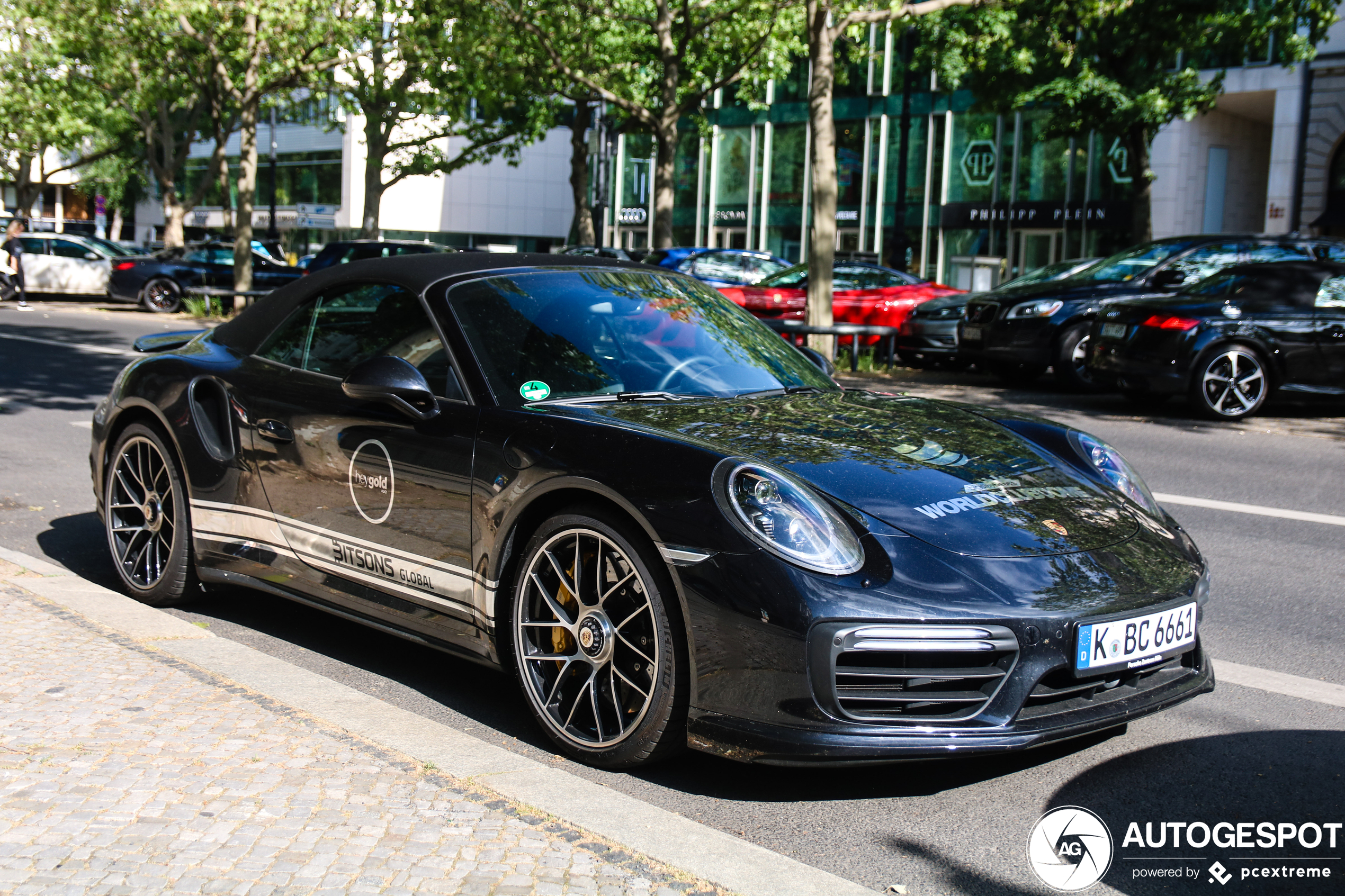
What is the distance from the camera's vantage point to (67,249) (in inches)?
1167

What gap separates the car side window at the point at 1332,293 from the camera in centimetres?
1167

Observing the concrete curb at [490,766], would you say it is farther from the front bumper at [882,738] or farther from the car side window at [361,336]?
the car side window at [361,336]

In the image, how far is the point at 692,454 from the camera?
11.1 ft

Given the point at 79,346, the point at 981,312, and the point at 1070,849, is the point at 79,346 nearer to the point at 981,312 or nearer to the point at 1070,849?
the point at 981,312

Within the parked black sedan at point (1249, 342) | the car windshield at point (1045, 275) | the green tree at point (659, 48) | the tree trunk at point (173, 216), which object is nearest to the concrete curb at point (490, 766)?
the parked black sedan at point (1249, 342)

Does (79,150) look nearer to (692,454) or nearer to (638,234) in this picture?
(638,234)

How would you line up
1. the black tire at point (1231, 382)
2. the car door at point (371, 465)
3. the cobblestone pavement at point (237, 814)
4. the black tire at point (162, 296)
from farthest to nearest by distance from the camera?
the black tire at point (162, 296)
the black tire at point (1231, 382)
the car door at point (371, 465)
the cobblestone pavement at point (237, 814)

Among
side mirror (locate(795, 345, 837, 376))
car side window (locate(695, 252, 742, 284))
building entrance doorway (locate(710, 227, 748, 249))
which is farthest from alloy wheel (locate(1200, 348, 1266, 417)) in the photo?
building entrance doorway (locate(710, 227, 748, 249))

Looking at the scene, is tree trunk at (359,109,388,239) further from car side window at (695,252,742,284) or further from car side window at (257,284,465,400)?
car side window at (257,284,465,400)

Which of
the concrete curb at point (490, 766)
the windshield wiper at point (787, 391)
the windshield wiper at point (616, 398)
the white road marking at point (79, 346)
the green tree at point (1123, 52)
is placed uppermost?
the green tree at point (1123, 52)

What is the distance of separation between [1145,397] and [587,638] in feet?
37.6

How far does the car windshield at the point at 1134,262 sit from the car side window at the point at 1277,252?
2.13 ft

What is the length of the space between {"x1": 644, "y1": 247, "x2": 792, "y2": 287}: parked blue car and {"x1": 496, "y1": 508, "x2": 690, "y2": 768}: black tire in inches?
702

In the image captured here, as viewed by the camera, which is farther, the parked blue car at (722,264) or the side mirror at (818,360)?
the parked blue car at (722,264)
